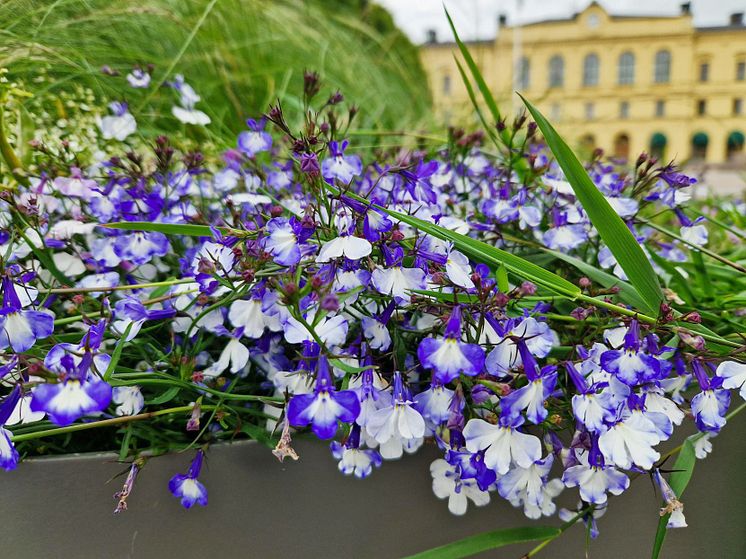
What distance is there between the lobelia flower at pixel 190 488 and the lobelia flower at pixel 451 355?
0.22 m

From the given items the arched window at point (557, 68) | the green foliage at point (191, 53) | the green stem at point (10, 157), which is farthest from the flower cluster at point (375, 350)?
the arched window at point (557, 68)

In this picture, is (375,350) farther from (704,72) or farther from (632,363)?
(704,72)

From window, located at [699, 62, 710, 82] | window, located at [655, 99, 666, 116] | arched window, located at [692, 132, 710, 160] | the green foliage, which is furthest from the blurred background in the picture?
window, located at [699, 62, 710, 82]

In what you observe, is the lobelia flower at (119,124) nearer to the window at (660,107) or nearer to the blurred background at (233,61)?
the blurred background at (233,61)

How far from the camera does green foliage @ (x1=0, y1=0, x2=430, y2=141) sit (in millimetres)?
839

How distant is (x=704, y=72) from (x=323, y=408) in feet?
109

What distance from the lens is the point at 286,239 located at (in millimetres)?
421

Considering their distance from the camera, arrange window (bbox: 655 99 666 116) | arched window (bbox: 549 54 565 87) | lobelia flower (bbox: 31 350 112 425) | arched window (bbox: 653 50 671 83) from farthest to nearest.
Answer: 1. arched window (bbox: 653 50 671 83)
2. arched window (bbox: 549 54 565 87)
3. window (bbox: 655 99 666 116)
4. lobelia flower (bbox: 31 350 112 425)

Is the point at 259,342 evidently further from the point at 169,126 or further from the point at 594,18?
the point at 594,18

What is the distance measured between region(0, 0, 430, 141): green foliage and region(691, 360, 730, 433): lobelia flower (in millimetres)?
543

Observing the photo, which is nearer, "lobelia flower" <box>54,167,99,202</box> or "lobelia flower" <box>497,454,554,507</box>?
"lobelia flower" <box>497,454,554,507</box>

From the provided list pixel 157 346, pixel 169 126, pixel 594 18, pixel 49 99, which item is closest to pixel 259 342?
pixel 157 346

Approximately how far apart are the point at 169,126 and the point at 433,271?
0.92 m

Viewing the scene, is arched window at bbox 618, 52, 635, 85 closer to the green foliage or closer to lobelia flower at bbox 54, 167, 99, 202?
the green foliage
